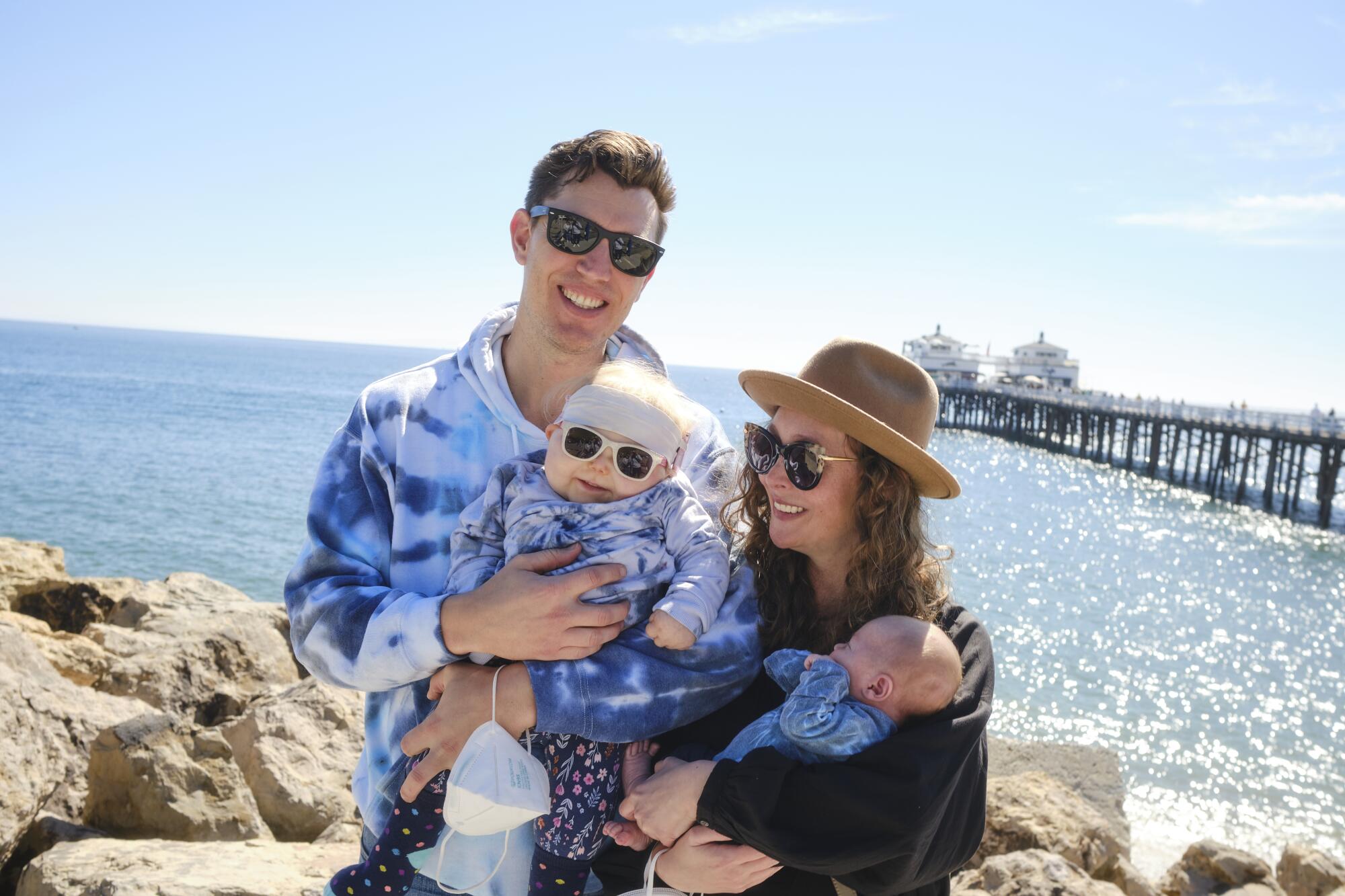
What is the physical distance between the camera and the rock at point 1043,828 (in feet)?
18.5

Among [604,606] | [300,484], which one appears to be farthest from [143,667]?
[300,484]

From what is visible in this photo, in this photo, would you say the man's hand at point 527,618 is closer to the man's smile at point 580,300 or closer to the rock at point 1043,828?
the man's smile at point 580,300

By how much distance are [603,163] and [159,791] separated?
365 cm

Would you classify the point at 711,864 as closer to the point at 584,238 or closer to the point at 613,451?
the point at 613,451

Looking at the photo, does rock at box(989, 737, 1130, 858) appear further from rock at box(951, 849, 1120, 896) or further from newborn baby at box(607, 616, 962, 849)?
newborn baby at box(607, 616, 962, 849)

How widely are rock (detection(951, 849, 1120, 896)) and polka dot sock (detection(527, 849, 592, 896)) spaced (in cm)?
305

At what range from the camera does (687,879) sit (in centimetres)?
212

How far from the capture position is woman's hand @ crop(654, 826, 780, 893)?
2113mm

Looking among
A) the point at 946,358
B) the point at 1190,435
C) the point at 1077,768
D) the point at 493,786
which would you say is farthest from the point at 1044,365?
the point at 493,786

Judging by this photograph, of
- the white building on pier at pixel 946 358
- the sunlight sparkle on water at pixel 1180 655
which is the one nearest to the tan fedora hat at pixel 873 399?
the sunlight sparkle on water at pixel 1180 655

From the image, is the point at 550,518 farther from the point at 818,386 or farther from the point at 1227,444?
the point at 1227,444

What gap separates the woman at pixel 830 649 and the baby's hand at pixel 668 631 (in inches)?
10.8

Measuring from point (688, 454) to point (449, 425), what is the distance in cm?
69

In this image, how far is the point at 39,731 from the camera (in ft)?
13.7
